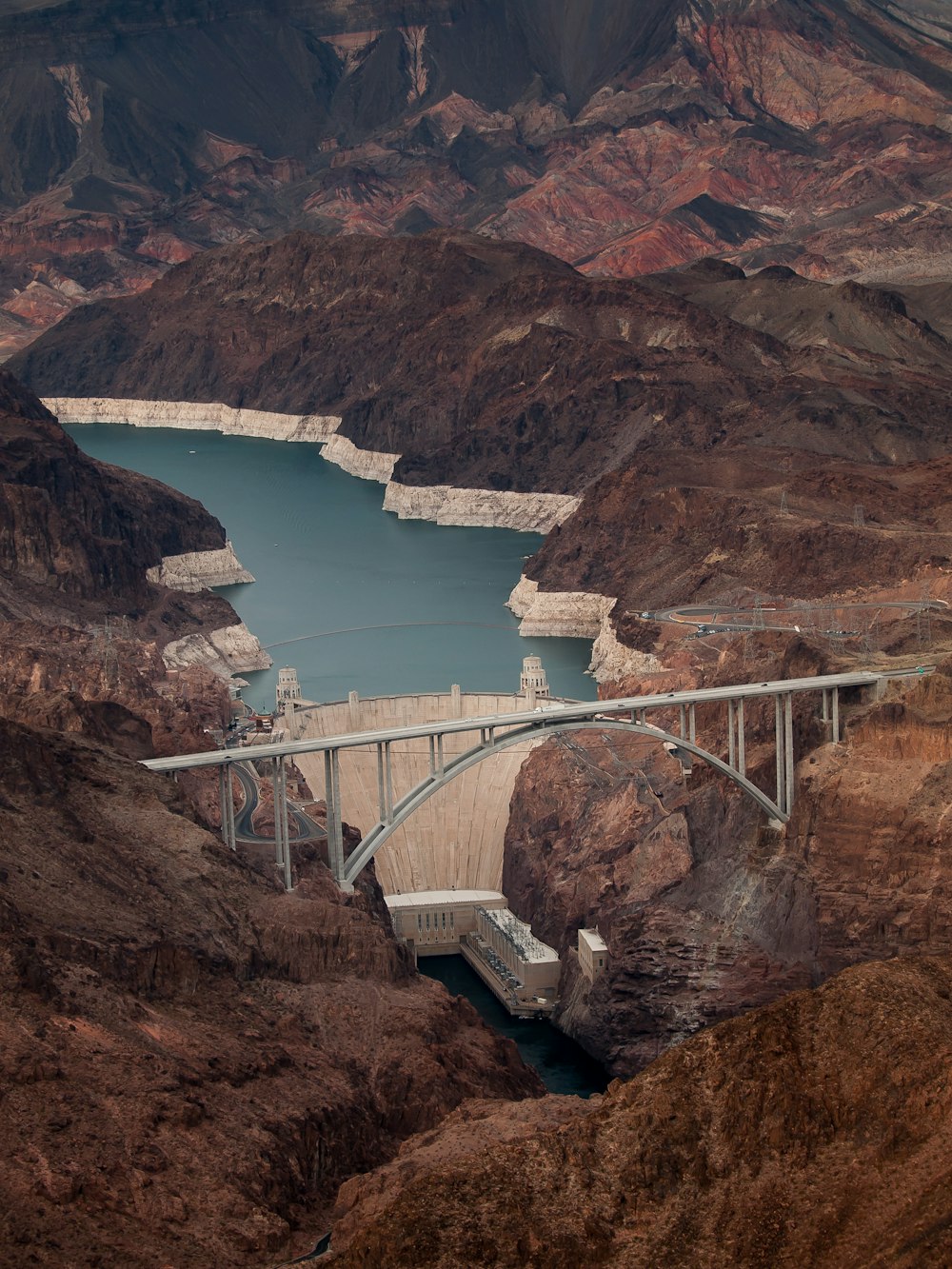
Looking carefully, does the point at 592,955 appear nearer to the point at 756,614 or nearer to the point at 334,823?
the point at 334,823

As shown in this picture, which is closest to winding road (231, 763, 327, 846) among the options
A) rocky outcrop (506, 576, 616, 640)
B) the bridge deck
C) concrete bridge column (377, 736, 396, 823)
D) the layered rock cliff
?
the bridge deck

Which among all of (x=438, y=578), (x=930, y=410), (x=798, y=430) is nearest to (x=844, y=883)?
(x=438, y=578)

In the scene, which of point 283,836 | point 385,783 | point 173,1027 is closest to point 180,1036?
point 173,1027

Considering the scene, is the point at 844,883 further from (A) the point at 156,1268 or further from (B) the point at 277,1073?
(A) the point at 156,1268

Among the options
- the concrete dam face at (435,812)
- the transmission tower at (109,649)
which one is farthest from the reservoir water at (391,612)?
the transmission tower at (109,649)

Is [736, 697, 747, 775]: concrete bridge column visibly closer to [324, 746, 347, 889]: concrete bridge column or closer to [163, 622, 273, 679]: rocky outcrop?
[324, 746, 347, 889]: concrete bridge column

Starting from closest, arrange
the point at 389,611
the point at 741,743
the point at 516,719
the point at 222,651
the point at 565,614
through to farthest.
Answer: the point at 516,719 → the point at 741,743 → the point at 222,651 → the point at 565,614 → the point at 389,611
